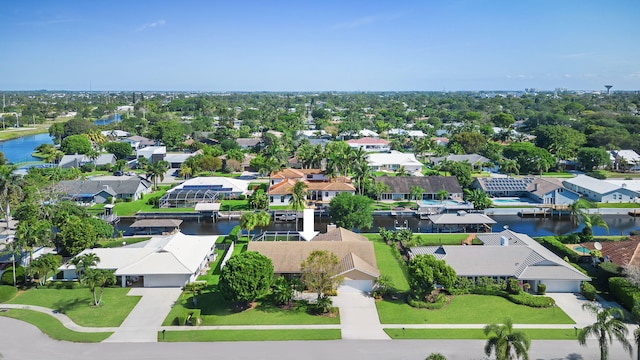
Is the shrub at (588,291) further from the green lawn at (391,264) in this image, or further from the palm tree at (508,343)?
the palm tree at (508,343)

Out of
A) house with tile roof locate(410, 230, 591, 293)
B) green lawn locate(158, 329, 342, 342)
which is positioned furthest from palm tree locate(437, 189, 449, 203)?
green lawn locate(158, 329, 342, 342)

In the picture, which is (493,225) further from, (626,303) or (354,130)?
(354,130)

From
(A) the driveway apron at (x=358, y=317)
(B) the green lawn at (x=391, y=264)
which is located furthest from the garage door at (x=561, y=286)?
(A) the driveway apron at (x=358, y=317)

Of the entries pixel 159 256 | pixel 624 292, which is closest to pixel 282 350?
pixel 159 256

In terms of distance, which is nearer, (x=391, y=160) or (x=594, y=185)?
(x=594, y=185)

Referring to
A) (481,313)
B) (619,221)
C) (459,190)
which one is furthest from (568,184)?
(481,313)

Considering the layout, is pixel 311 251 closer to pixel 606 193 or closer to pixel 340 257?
pixel 340 257
